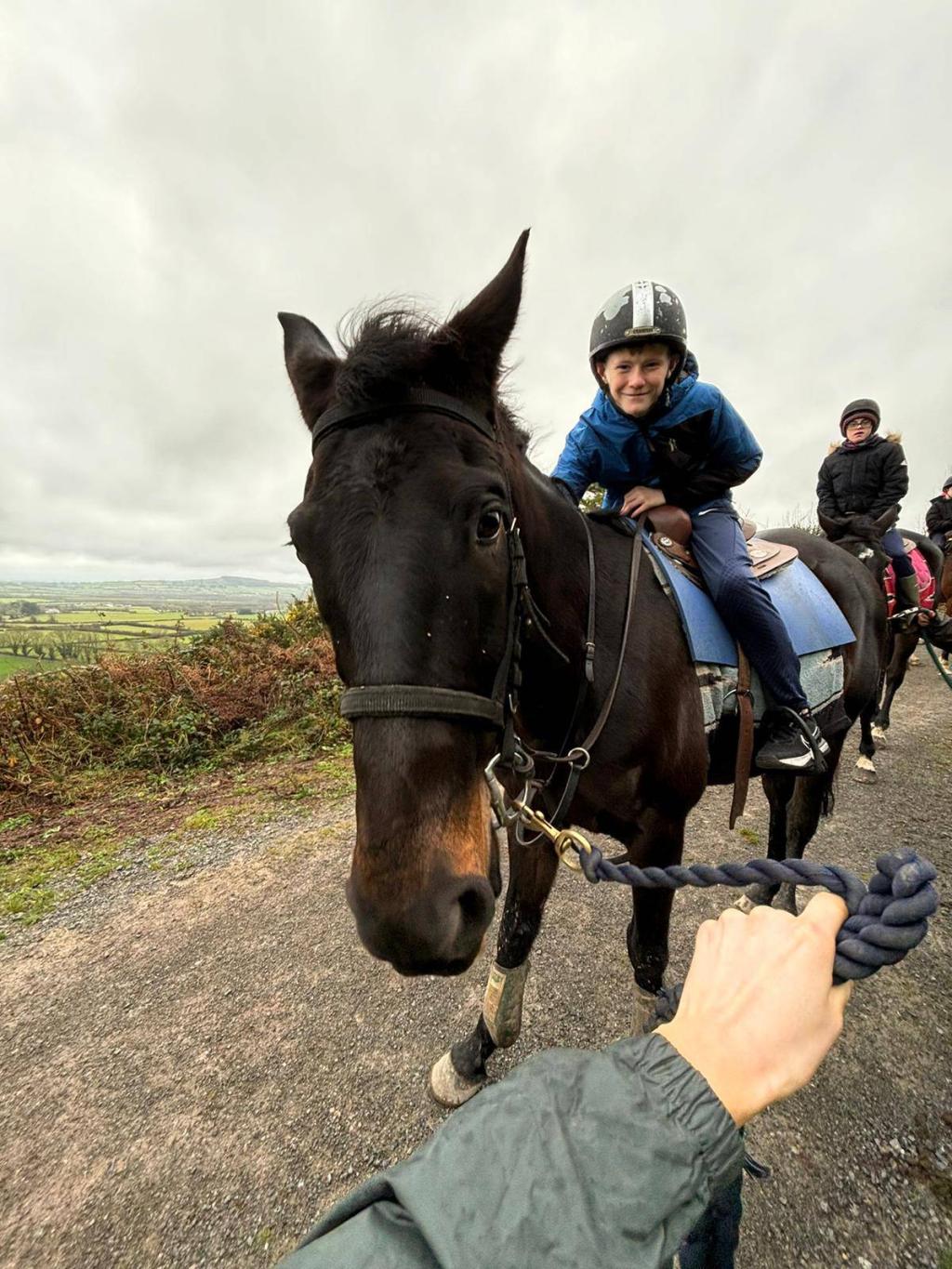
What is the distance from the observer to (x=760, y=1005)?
77 cm

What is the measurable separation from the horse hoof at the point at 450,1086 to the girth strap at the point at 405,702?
7.29ft

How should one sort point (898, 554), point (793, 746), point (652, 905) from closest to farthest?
point (652, 905) < point (793, 746) < point (898, 554)

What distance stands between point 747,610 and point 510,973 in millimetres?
2266

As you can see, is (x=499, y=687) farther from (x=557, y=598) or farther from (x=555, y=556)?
(x=555, y=556)

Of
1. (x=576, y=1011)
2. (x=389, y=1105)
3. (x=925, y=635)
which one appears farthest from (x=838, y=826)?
(x=389, y=1105)

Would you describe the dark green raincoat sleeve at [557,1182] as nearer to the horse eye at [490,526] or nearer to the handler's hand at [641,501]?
the horse eye at [490,526]

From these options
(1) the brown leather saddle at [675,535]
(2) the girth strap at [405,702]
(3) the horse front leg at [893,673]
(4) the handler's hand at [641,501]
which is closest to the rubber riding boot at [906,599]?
(3) the horse front leg at [893,673]

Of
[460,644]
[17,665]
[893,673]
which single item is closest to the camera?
[460,644]

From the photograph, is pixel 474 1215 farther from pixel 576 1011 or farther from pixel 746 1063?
pixel 576 1011

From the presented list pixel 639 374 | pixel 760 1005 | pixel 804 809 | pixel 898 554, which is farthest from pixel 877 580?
pixel 760 1005

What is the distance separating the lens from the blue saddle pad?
8.55 ft

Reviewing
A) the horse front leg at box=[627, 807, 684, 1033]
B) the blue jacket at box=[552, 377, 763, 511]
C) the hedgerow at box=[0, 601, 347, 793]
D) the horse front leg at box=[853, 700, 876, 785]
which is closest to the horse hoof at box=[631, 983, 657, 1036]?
the horse front leg at box=[627, 807, 684, 1033]

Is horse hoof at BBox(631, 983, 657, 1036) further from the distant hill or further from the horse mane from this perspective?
the distant hill

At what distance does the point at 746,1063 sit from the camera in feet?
2.41
